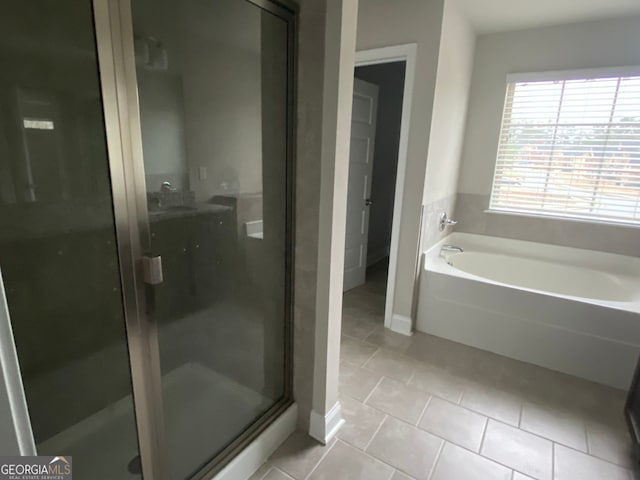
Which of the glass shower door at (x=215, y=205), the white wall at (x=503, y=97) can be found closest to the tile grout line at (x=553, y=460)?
the glass shower door at (x=215, y=205)

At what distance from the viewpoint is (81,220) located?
3.10 ft

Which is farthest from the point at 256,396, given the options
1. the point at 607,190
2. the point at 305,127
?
the point at 607,190

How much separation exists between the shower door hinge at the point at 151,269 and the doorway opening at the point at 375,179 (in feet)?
6.32

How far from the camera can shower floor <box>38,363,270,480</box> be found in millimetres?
1085

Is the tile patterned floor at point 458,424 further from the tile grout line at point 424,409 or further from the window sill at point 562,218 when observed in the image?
the window sill at point 562,218

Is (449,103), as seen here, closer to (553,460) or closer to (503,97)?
(503,97)

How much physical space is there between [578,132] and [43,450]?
4055 mm

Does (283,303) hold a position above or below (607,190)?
below

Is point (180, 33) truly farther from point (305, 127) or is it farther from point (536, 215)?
point (536, 215)

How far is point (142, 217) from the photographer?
104 centimetres

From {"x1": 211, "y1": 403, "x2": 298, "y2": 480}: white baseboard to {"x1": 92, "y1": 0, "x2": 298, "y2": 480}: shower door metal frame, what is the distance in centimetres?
9

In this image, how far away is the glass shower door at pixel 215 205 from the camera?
1.09 meters

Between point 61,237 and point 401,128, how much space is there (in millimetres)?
2214

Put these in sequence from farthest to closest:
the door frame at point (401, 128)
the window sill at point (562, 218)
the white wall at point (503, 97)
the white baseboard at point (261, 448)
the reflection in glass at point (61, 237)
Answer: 1. the window sill at point (562, 218)
2. the white wall at point (503, 97)
3. the door frame at point (401, 128)
4. the white baseboard at point (261, 448)
5. the reflection in glass at point (61, 237)
